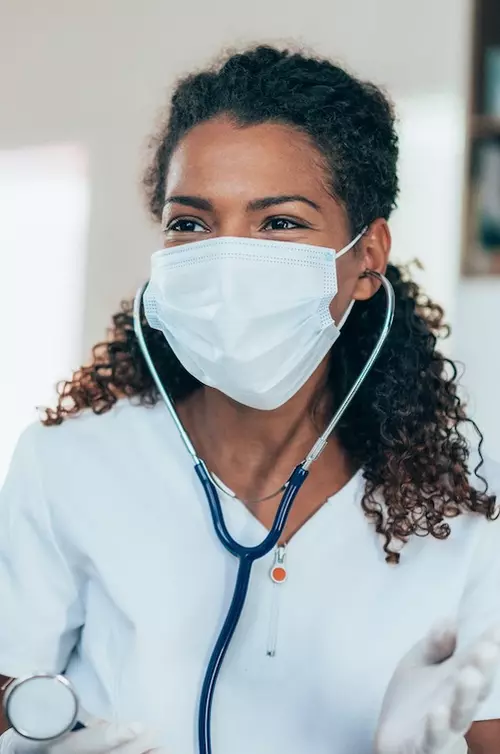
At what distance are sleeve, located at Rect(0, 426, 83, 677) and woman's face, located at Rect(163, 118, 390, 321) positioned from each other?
36cm

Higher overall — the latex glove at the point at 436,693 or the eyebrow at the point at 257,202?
the eyebrow at the point at 257,202

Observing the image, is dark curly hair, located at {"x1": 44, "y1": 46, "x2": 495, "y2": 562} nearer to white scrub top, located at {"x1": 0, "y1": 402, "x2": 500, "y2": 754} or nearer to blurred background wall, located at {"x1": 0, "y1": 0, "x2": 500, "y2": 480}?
white scrub top, located at {"x1": 0, "y1": 402, "x2": 500, "y2": 754}

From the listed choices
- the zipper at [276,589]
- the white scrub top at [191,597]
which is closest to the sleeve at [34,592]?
the white scrub top at [191,597]

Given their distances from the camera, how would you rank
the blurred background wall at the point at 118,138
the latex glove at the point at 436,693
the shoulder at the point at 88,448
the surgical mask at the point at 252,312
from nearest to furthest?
the latex glove at the point at 436,693, the surgical mask at the point at 252,312, the shoulder at the point at 88,448, the blurred background wall at the point at 118,138

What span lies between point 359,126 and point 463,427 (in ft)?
1.40

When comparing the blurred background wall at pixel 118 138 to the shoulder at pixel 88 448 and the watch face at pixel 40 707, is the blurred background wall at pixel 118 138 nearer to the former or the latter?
the shoulder at pixel 88 448

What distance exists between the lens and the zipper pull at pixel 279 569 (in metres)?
0.95

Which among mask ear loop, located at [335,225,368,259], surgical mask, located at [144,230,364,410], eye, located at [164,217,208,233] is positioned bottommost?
surgical mask, located at [144,230,364,410]

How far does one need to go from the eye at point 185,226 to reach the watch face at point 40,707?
1.63ft

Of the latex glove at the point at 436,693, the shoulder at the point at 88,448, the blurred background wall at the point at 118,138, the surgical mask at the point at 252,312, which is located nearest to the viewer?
the latex glove at the point at 436,693

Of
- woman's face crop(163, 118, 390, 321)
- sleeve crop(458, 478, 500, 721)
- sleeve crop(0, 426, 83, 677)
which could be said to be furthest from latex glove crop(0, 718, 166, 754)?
woman's face crop(163, 118, 390, 321)

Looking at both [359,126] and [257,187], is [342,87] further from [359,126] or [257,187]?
[257,187]

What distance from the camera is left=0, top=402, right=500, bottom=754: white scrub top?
3.01 ft

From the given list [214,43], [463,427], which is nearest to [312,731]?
[463,427]
